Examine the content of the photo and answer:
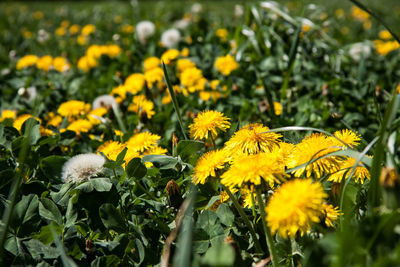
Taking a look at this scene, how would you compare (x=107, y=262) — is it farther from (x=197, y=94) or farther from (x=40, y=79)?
(x=40, y=79)

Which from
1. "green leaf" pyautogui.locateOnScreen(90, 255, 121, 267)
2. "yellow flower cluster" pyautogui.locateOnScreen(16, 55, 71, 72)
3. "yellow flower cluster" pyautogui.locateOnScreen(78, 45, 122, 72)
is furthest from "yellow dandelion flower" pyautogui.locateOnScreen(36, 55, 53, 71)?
"green leaf" pyautogui.locateOnScreen(90, 255, 121, 267)

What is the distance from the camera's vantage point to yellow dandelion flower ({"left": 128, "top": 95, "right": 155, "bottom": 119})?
203 centimetres

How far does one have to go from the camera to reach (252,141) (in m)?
1.29

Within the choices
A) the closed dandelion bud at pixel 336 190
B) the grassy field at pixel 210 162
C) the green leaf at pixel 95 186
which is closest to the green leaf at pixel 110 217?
the grassy field at pixel 210 162

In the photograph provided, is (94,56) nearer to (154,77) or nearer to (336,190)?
(154,77)

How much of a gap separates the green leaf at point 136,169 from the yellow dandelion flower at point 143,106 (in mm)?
656

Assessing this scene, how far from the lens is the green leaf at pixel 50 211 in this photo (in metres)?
1.29

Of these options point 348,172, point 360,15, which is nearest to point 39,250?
point 348,172

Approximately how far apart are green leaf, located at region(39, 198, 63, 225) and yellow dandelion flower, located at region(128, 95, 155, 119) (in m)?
0.78

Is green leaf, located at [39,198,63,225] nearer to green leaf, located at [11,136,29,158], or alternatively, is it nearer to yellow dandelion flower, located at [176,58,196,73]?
green leaf, located at [11,136,29,158]

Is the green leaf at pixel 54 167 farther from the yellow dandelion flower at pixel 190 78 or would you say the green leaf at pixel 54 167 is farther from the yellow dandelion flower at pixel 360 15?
the yellow dandelion flower at pixel 360 15

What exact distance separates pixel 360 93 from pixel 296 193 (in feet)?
5.61

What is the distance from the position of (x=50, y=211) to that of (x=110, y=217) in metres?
0.24

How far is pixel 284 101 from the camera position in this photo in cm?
242
